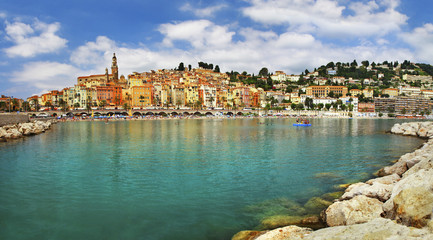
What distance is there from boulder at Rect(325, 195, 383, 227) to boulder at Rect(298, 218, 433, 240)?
7.35ft

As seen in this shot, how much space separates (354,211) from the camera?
8.63 m

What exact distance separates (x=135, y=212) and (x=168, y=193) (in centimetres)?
237

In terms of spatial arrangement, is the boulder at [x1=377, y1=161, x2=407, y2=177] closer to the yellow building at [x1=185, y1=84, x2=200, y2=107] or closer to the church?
the yellow building at [x1=185, y1=84, x2=200, y2=107]

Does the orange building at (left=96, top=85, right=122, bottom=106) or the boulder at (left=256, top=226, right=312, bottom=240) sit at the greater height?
the orange building at (left=96, top=85, right=122, bottom=106)

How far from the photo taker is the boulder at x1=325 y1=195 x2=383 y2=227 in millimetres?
8375

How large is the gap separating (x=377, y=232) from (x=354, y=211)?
3355mm

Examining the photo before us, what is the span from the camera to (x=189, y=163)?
64.5 ft

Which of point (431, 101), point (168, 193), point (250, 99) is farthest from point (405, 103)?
point (168, 193)

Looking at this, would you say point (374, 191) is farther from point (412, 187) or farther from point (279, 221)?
point (279, 221)

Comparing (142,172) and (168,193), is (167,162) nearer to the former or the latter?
(142,172)

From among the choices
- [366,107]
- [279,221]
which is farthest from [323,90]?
[279,221]

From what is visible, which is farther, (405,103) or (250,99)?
(405,103)

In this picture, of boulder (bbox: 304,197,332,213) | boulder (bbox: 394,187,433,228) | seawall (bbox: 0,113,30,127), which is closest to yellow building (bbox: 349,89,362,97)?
seawall (bbox: 0,113,30,127)

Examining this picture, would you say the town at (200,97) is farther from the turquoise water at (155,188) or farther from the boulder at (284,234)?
the boulder at (284,234)
